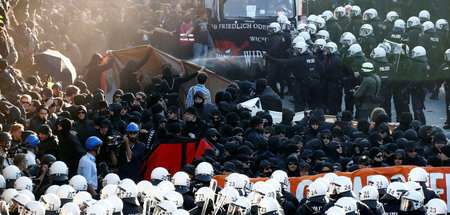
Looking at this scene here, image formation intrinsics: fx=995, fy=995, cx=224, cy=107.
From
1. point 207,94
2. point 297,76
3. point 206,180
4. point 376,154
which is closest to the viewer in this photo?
point 206,180

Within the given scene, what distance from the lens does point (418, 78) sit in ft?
72.3

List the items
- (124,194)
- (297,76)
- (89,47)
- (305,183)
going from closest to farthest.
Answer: (124,194), (305,183), (297,76), (89,47)

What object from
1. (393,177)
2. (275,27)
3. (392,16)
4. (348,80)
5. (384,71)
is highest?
(275,27)

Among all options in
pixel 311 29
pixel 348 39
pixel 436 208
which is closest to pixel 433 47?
pixel 348 39

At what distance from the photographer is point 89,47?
2712cm

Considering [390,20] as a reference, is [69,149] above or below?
above

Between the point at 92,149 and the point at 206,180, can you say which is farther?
the point at 92,149

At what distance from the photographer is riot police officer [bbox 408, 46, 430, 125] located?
21.5 m

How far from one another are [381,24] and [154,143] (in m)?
11.4

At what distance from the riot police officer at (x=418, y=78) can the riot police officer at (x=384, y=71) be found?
0.55 m

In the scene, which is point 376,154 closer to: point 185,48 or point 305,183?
point 305,183

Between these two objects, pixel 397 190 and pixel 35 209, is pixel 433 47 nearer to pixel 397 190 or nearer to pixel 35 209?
pixel 397 190

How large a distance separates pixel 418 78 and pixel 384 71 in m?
0.85

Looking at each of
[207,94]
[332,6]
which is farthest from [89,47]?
[207,94]
